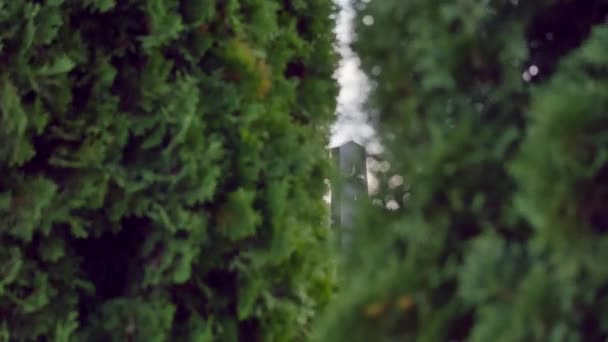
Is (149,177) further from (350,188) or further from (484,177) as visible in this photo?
(484,177)

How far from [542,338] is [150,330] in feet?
5.98

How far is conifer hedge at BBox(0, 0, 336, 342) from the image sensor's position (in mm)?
2840

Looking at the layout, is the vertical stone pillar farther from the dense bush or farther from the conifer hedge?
the conifer hedge

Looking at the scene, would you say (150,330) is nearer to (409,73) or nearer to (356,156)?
(356,156)

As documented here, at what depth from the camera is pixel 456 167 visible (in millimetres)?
1453

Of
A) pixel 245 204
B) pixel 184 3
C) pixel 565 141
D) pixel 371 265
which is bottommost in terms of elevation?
pixel 371 265

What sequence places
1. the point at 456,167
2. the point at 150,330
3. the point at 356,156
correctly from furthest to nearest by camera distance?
the point at 150,330
the point at 356,156
the point at 456,167

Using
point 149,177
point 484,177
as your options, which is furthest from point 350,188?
point 149,177

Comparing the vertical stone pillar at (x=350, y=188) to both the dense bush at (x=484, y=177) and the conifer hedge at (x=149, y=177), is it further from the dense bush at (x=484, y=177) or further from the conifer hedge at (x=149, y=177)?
the conifer hedge at (x=149, y=177)

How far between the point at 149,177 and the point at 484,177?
65.6 inches

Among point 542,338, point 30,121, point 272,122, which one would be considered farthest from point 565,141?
point 30,121

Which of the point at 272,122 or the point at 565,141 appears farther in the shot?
the point at 272,122

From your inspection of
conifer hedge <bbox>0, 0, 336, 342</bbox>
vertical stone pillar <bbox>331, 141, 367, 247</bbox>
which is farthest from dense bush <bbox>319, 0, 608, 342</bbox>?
conifer hedge <bbox>0, 0, 336, 342</bbox>

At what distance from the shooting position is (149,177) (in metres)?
2.86
